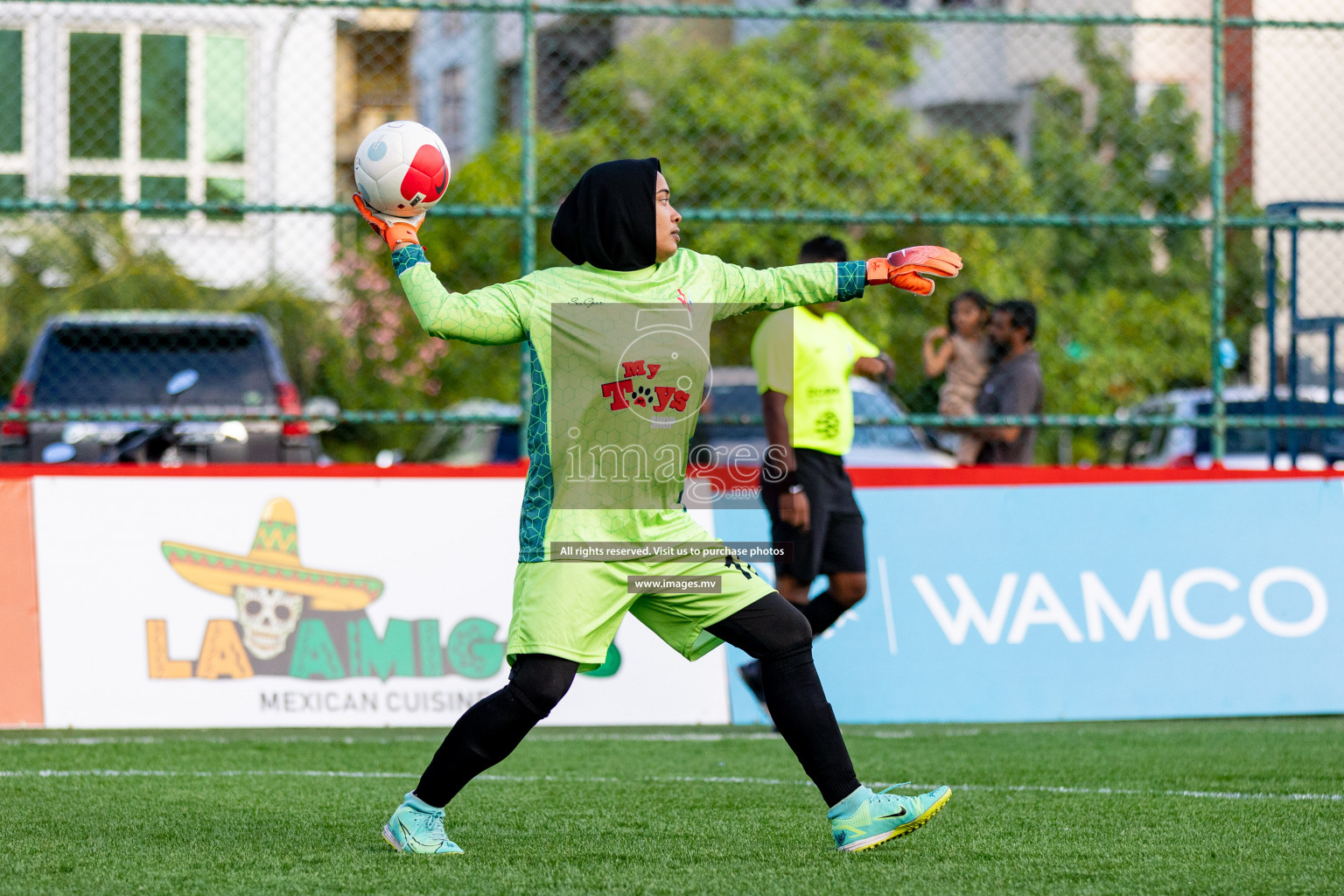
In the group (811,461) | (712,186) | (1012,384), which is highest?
(712,186)

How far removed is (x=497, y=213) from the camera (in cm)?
842

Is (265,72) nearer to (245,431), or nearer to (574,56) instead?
(574,56)

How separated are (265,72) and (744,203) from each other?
6811 millimetres

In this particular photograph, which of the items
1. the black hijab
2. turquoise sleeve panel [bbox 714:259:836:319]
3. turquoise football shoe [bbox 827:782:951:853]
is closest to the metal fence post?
turquoise sleeve panel [bbox 714:259:836:319]

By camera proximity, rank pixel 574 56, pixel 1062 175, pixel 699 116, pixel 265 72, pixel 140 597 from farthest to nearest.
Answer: pixel 574 56 → pixel 1062 175 → pixel 265 72 → pixel 699 116 → pixel 140 597

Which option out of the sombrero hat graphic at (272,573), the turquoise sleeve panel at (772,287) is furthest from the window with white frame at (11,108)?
the turquoise sleeve panel at (772,287)

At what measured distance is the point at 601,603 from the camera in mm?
4422

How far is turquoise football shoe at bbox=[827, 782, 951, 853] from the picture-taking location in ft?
14.5

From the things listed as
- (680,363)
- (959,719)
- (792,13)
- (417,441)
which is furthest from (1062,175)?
(680,363)

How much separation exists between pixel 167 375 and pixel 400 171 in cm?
717

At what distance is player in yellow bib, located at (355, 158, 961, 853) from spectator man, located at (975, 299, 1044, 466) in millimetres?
5014

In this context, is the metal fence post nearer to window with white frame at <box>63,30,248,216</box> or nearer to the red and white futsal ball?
the red and white futsal ball

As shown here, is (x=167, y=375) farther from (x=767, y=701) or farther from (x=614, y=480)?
(x=767, y=701)

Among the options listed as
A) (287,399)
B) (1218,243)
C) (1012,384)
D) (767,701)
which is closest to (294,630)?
(767,701)
